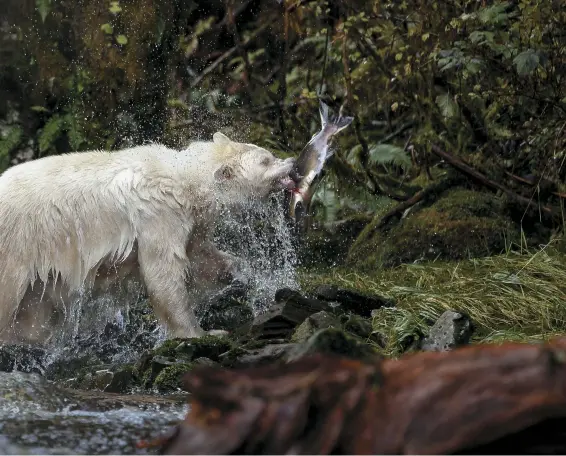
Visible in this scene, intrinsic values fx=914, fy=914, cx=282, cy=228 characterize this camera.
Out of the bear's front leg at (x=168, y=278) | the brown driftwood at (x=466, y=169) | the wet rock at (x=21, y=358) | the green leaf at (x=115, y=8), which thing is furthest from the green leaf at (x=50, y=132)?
the bear's front leg at (x=168, y=278)

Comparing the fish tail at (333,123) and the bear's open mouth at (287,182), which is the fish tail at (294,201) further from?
the fish tail at (333,123)

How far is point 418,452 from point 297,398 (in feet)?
1.21

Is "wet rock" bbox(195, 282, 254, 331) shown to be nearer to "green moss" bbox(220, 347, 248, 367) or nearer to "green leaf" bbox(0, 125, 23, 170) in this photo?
"green moss" bbox(220, 347, 248, 367)

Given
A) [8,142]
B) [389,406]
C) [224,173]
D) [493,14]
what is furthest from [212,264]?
[8,142]

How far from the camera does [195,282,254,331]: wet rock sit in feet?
23.5

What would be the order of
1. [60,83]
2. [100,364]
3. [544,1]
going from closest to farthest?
[100,364] < [544,1] < [60,83]

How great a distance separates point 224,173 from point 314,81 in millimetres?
4184

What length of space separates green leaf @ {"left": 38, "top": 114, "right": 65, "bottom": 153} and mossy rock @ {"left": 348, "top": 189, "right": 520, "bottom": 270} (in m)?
4.40

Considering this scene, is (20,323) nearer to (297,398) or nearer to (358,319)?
(358,319)

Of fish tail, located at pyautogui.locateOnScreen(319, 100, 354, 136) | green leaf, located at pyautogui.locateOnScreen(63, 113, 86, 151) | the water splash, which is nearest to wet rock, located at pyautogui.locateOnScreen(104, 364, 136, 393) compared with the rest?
the water splash

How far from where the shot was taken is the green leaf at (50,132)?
11.2m

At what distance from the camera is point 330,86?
10125mm

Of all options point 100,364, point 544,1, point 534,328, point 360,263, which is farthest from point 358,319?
point 544,1

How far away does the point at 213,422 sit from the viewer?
2656mm
